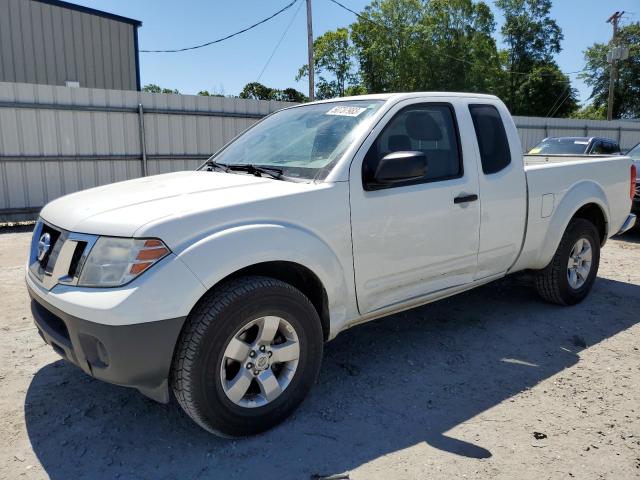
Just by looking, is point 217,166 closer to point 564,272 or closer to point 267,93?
point 564,272

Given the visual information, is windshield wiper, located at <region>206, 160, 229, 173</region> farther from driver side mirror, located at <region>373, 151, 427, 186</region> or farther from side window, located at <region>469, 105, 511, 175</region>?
side window, located at <region>469, 105, 511, 175</region>

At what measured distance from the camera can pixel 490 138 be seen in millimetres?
4008

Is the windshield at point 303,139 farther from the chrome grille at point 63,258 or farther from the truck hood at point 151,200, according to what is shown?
the chrome grille at point 63,258

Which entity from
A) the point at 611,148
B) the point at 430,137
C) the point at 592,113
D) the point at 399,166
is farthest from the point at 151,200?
the point at 592,113

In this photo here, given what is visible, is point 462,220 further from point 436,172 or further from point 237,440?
point 237,440

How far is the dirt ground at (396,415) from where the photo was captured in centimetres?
259

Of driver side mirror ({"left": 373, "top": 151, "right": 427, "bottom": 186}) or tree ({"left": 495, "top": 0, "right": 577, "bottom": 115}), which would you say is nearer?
driver side mirror ({"left": 373, "top": 151, "right": 427, "bottom": 186})

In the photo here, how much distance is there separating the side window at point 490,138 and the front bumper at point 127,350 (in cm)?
259

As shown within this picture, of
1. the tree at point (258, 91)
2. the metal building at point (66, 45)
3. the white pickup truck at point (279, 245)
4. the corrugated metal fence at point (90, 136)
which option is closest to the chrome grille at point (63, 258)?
the white pickup truck at point (279, 245)

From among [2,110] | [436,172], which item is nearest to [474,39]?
[2,110]

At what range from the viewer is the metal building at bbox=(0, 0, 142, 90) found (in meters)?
13.6

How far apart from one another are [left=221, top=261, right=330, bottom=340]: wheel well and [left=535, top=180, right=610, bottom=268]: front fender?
91.4 inches

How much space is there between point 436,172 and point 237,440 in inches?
83.8

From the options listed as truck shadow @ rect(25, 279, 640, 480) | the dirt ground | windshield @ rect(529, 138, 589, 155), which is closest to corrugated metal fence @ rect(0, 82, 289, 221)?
the dirt ground
